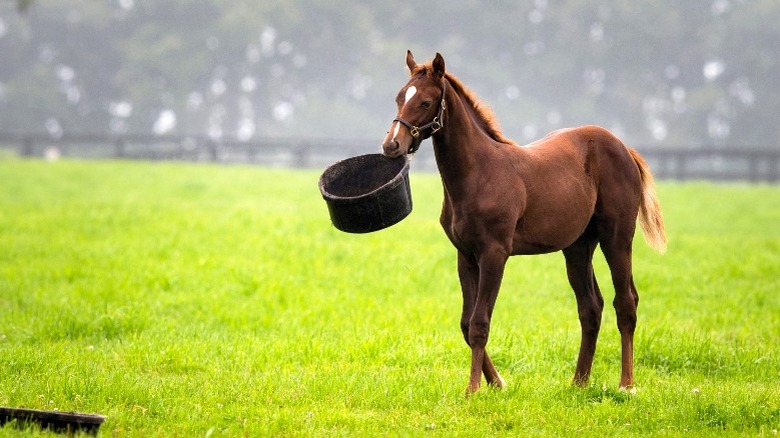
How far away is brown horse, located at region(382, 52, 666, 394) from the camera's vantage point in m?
6.07

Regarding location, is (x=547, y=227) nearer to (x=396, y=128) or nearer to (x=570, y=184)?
(x=570, y=184)

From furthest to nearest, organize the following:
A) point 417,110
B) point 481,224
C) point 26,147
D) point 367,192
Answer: point 26,147 → point 367,192 → point 481,224 → point 417,110

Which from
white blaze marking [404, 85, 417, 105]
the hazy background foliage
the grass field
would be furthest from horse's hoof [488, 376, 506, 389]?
the hazy background foliage

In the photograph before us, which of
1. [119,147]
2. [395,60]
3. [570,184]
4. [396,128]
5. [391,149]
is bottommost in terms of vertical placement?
[119,147]

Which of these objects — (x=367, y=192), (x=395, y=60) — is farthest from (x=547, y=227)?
(x=395, y=60)

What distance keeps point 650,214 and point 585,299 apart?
0.92m

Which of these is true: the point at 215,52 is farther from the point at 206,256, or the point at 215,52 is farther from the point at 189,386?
the point at 189,386

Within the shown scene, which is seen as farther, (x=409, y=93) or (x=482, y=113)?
(x=482, y=113)

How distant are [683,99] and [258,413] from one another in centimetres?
5104

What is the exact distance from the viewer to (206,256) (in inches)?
480

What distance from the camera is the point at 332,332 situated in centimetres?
866

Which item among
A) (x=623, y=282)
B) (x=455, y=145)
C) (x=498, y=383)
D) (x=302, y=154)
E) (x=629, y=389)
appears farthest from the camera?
(x=302, y=154)

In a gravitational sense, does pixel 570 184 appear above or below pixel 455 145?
below

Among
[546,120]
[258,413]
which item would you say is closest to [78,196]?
[258,413]
